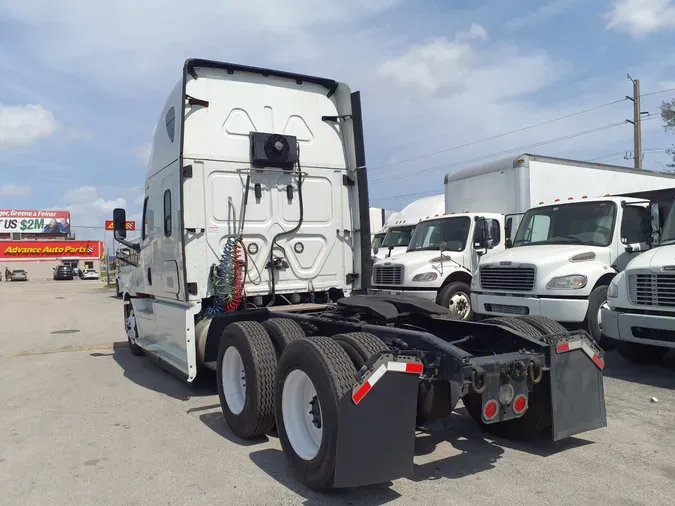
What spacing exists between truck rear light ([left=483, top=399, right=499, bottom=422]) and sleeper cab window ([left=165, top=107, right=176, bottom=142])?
466cm

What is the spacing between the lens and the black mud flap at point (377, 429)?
3420mm

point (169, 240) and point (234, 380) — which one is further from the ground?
point (169, 240)

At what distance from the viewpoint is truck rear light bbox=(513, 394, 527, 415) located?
3.90m

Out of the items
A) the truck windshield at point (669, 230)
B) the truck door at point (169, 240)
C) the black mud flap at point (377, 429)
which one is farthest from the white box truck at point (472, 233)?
the black mud flap at point (377, 429)

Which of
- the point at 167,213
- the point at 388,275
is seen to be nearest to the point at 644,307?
the point at 388,275

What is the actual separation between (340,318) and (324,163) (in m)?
2.60

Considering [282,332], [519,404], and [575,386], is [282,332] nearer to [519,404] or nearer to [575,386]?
[519,404]

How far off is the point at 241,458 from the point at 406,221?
12.3 m

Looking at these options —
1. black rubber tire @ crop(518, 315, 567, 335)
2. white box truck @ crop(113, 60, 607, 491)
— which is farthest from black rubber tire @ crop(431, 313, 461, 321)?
black rubber tire @ crop(518, 315, 567, 335)

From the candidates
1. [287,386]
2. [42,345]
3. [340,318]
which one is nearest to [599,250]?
[340,318]

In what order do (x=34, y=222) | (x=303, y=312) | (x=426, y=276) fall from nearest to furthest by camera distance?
(x=303, y=312) → (x=426, y=276) → (x=34, y=222)

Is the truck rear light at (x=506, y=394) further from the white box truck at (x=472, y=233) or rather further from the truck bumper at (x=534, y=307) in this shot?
the white box truck at (x=472, y=233)

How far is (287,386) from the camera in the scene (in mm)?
4270

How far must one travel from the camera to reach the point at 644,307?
6762 mm
